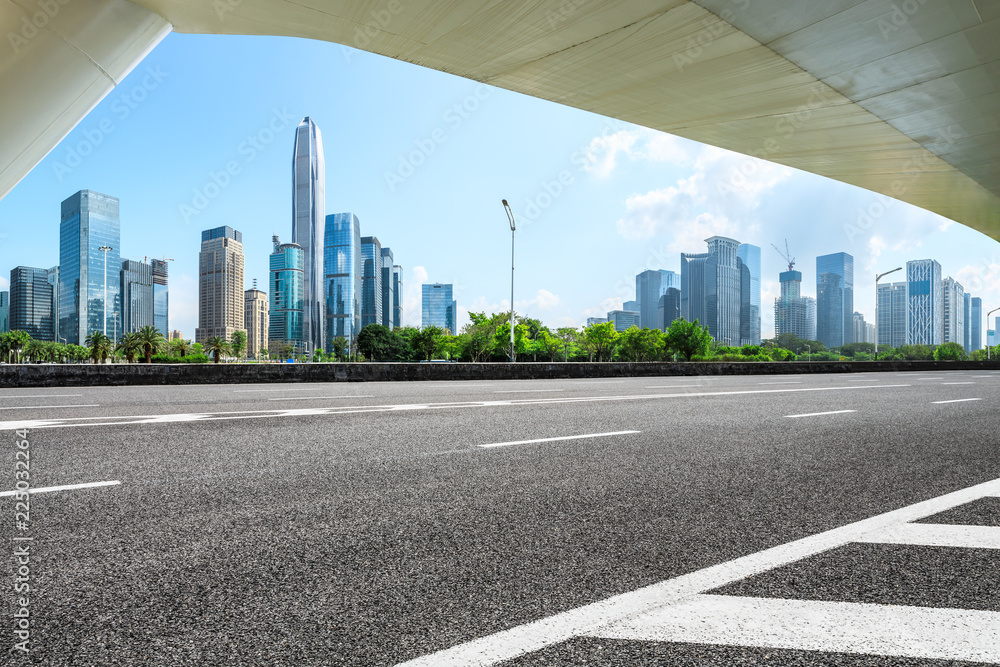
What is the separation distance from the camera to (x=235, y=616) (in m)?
2.27

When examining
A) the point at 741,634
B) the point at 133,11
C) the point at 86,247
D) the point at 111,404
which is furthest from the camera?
the point at 86,247

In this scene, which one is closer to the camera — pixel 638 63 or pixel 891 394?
pixel 638 63

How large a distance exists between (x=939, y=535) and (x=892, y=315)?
106 metres

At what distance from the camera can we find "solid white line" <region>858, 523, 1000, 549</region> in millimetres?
3188

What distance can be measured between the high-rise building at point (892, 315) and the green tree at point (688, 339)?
981 inches

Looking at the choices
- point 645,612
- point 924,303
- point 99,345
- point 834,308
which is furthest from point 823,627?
point 834,308

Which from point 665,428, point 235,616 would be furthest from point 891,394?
point 235,616

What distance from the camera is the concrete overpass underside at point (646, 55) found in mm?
4729

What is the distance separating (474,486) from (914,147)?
11984mm

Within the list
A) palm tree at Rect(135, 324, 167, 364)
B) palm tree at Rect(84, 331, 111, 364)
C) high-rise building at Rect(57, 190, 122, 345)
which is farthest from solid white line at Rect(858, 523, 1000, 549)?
high-rise building at Rect(57, 190, 122, 345)

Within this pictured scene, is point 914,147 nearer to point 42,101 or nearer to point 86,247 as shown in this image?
point 42,101

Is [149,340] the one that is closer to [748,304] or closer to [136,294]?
[136,294]

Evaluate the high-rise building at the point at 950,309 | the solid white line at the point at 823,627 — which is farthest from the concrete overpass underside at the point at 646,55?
the high-rise building at the point at 950,309
